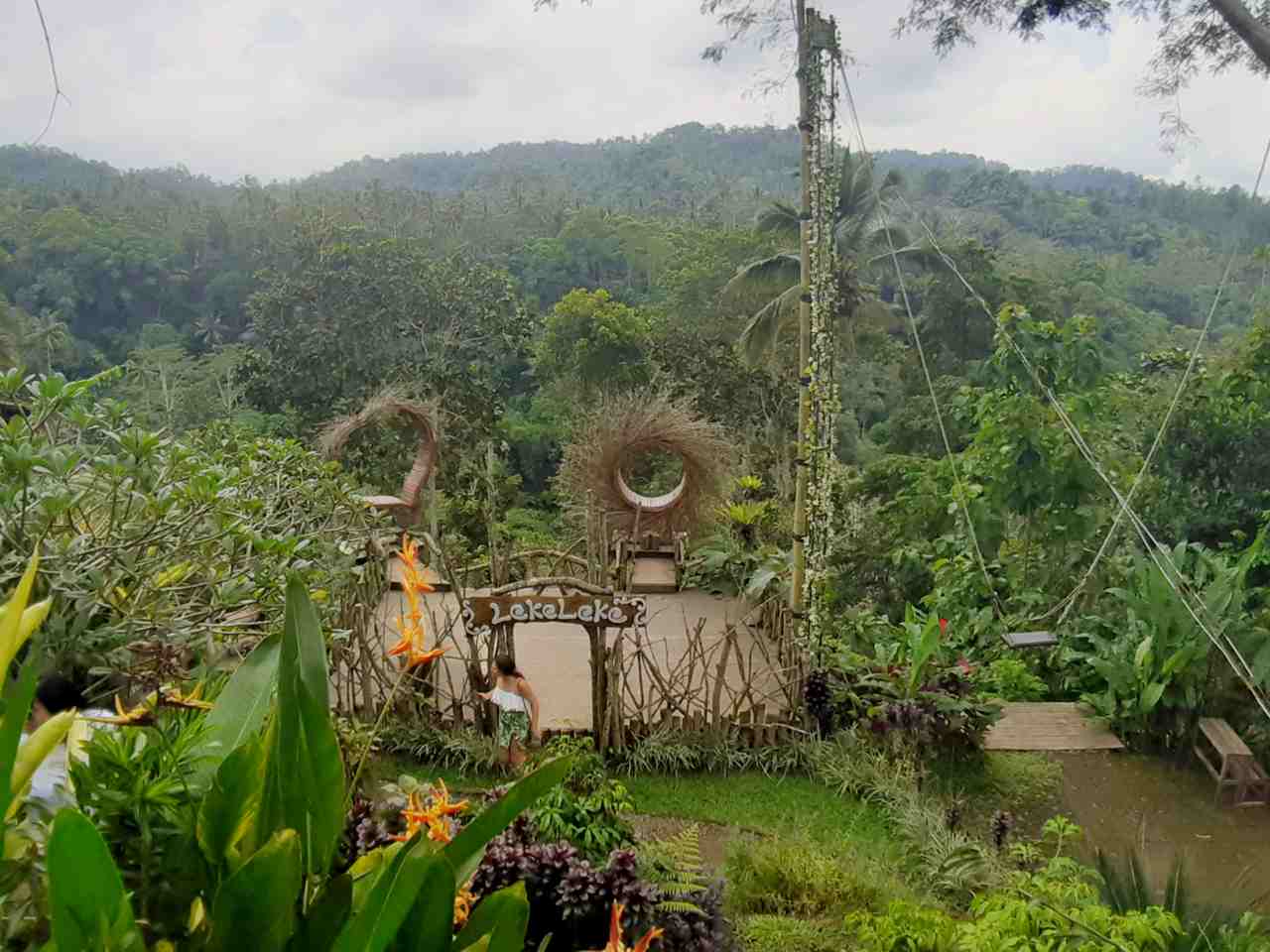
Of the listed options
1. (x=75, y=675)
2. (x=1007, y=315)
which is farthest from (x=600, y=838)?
(x=1007, y=315)

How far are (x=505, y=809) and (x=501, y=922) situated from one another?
129 mm

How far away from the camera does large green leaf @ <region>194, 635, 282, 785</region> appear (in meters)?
1.29

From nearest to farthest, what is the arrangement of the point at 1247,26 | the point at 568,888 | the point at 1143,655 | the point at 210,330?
the point at 568,888
the point at 1247,26
the point at 1143,655
the point at 210,330

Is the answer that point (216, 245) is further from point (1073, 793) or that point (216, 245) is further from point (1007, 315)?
point (1073, 793)

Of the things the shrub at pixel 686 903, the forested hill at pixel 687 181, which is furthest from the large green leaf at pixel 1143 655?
the forested hill at pixel 687 181

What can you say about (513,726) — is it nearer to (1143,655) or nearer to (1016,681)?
(1016,681)

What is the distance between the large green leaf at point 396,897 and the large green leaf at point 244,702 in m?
0.39

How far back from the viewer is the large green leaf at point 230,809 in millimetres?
1104

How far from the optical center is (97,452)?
2.18 m

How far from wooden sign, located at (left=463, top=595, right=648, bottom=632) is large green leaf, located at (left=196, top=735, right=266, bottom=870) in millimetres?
3001

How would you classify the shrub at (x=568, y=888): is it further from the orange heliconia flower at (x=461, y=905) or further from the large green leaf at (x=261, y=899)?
the large green leaf at (x=261, y=899)

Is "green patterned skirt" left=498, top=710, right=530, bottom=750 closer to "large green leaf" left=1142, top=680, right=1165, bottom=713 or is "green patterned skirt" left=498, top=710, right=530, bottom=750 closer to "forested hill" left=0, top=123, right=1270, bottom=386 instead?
"large green leaf" left=1142, top=680, right=1165, bottom=713

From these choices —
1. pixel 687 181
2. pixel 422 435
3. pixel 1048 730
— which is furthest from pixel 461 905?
pixel 687 181

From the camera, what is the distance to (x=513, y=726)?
4.12 m
